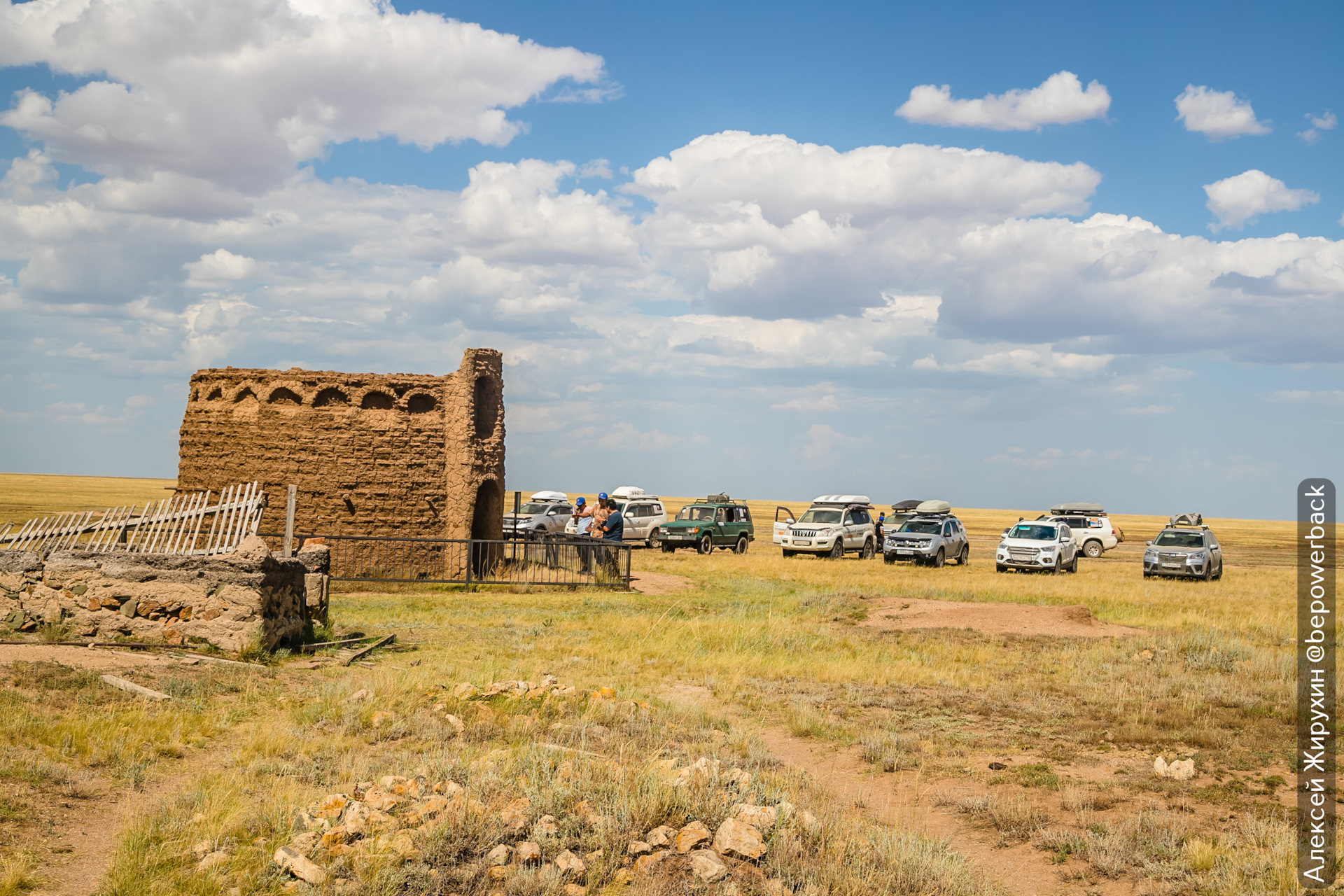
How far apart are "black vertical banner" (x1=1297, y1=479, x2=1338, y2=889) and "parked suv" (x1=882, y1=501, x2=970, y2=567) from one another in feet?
52.4

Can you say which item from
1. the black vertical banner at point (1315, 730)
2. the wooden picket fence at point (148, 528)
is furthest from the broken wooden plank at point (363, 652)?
the black vertical banner at point (1315, 730)

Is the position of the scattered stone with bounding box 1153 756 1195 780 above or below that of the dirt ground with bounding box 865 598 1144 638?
above

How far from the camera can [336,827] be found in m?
5.66

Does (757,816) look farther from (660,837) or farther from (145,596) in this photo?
(145,596)

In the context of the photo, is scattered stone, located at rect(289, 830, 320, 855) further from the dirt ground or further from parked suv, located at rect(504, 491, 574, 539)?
parked suv, located at rect(504, 491, 574, 539)

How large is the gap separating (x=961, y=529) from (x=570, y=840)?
32819 millimetres

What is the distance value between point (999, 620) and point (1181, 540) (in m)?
16.3

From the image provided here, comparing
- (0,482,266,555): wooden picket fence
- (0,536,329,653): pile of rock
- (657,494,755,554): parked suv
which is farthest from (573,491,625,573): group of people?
(657,494,755,554): parked suv

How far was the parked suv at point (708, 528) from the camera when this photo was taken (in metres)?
36.9

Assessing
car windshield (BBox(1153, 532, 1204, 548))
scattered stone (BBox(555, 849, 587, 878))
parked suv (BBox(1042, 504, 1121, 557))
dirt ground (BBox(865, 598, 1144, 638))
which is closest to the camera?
scattered stone (BBox(555, 849, 587, 878))

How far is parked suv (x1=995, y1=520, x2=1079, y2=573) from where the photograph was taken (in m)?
31.1

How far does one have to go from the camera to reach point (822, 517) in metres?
36.8

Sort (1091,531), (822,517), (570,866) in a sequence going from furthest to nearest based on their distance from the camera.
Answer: (1091,531) → (822,517) → (570,866)

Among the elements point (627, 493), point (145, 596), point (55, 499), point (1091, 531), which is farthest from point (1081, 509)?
point (55, 499)
